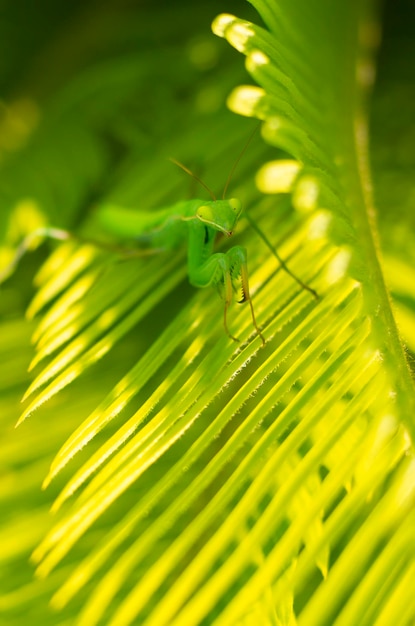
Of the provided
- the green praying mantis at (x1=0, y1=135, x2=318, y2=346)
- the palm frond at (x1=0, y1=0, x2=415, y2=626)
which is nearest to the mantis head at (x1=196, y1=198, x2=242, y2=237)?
the green praying mantis at (x1=0, y1=135, x2=318, y2=346)

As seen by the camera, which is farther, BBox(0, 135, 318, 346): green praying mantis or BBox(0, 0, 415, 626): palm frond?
BBox(0, 135, 318, 346): green praying mantis

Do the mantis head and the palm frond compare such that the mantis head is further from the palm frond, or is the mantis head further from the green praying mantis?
the palm frond

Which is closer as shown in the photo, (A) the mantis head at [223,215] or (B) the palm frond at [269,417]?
(B) the palm frond at [269,417]

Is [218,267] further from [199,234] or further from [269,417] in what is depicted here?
[269,417]

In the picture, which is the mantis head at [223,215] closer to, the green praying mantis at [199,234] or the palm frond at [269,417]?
the green praying mantis at [199,234]

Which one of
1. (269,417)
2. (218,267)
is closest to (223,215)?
(218,267)

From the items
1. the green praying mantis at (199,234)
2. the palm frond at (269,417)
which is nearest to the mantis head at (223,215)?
the green praying mantis at (199,234)

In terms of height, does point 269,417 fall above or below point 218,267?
below

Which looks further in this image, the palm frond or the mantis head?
the mantis head
